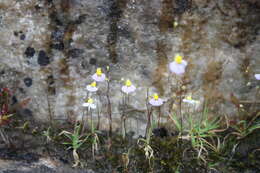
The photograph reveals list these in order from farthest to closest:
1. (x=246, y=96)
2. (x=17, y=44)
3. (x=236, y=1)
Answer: (x=246, y=96)
(x=17, y=44)
(x=236, y=1)

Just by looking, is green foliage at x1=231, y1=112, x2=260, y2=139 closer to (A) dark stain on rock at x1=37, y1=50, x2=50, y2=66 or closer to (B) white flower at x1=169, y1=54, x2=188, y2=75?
(B) white flower at x1=169, y1=54, x2=188, y2=75

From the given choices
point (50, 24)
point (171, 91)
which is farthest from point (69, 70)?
point (171, 91)

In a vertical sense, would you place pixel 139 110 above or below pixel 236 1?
below

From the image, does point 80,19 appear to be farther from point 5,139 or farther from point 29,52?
point 5,139

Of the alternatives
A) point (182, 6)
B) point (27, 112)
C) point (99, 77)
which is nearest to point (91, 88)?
point (99, 77)

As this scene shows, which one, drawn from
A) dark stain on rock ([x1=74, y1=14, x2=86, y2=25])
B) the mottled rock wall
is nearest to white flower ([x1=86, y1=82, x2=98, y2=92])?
the mottled rock wall

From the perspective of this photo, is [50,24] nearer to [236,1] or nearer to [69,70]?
[69,70]
